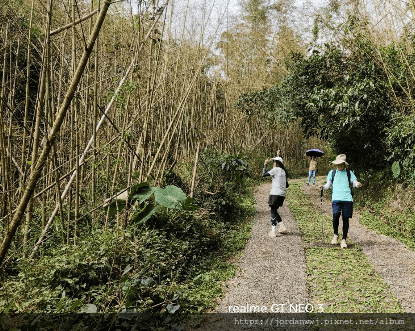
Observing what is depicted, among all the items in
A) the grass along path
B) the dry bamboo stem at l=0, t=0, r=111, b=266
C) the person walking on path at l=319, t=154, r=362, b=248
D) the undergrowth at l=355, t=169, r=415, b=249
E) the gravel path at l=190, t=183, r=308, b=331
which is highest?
the dry bamboo stem at l=0, t=0, r=111, b=266

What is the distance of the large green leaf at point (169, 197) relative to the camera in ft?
9.27

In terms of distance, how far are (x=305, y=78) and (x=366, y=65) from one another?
1.35m

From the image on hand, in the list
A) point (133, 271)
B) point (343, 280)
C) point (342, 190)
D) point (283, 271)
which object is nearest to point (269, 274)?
point (283, 271)

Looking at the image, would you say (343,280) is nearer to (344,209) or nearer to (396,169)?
(344,209)

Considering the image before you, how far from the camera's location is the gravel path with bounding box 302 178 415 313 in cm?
340

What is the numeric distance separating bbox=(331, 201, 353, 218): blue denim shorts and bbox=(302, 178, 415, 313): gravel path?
0.57 m

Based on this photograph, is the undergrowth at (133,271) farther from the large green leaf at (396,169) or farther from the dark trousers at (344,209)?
the large green leaf at (396,169)

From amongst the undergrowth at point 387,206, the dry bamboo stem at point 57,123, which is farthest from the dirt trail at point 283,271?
the dry bamboo stem at point 57,123

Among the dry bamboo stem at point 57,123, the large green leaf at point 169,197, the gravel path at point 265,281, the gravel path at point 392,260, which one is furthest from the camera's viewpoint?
the gravel path at point 392,260

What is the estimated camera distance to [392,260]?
4418 mm

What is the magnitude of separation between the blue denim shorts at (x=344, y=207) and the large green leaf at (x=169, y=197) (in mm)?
2336

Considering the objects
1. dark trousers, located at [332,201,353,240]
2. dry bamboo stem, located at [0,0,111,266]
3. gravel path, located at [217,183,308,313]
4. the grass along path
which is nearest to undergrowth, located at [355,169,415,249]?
the grass along path

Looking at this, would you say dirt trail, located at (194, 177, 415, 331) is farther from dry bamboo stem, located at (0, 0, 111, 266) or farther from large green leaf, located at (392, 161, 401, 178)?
dry bamboo stem, located at (0, 0, 111, 266)

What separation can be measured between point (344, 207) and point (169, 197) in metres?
2.49
